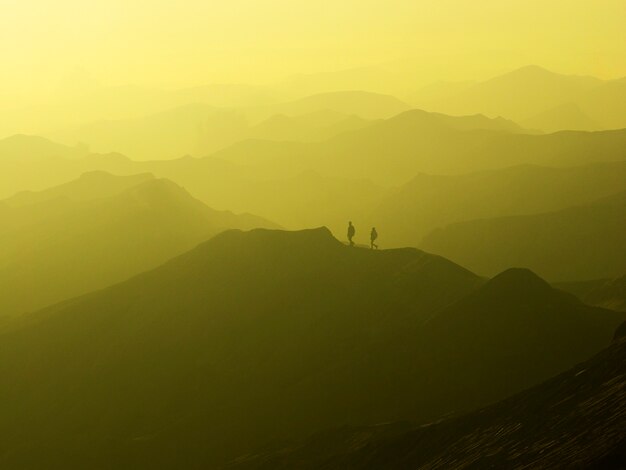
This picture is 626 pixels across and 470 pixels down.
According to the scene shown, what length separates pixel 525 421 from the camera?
39.9 metres

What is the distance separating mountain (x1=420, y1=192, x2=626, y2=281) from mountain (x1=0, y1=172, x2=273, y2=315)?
144 ft

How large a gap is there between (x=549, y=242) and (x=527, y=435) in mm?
125318

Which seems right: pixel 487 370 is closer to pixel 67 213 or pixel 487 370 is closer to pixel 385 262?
pixel 385 262

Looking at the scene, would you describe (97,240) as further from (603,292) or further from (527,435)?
(527,435)

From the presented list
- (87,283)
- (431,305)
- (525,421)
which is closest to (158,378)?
(431,305)

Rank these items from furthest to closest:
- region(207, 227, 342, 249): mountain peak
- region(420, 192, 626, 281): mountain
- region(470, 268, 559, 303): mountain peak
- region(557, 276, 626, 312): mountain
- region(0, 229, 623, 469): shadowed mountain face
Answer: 1. region(420, 192, 626, 281): mountain
2. region(207, 227, 342, 249): mountain peak
3. region(557, 276, 626, 312): mountain
4. region(470, 268, 559, 303): mountain peak
5. region(0, 229, 623, 469): shadowed mountain face

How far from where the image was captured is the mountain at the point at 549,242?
147000mm

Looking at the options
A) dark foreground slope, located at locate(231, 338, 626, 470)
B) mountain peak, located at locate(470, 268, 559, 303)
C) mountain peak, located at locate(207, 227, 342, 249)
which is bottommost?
dark foreground slope, located at locate(231, 338, 626, 470)

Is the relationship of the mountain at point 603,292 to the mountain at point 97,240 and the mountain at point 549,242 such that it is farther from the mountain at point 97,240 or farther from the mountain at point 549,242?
the mountain at point 97,240

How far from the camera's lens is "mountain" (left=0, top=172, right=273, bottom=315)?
147 m

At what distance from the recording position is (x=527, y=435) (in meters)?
38.0

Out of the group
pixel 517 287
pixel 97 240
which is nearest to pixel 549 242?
pixel 97 240

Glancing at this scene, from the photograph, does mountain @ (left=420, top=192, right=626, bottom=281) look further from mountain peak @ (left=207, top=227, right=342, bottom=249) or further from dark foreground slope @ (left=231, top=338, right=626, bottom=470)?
dark foreground slope @ (left=231, top=338, right=626, bottom=470)

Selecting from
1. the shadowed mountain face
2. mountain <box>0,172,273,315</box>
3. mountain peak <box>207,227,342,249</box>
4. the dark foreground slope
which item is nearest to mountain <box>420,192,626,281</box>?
mountain <box>0,172,273,315</box>
